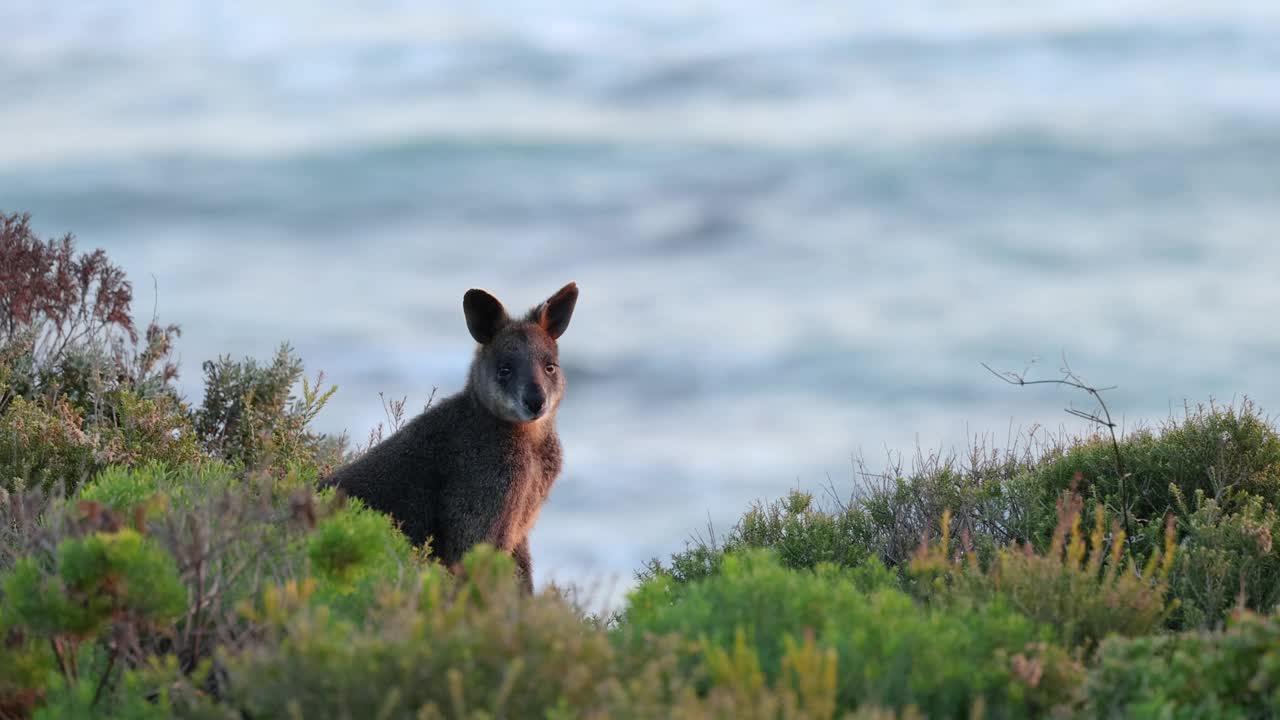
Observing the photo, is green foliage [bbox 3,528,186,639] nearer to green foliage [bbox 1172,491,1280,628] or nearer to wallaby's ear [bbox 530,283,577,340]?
wallaby's ear [bbox 530,283,577,340]

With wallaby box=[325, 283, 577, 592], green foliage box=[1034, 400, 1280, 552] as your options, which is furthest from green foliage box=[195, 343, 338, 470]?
green foliage box=[1034, 400, 1280, 552]

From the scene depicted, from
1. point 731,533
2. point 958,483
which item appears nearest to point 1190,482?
point 958,483

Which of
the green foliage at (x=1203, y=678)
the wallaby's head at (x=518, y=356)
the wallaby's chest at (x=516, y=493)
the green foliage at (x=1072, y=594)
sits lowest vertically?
the green foliage at (x=1203, y=678)

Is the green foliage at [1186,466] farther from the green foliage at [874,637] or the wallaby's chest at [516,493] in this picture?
the green foliage at [874,637]

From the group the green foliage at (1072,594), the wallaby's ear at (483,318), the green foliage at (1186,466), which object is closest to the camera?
the green foliage at (1072,594)

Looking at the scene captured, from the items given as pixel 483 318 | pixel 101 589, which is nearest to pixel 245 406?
pixel 483 318

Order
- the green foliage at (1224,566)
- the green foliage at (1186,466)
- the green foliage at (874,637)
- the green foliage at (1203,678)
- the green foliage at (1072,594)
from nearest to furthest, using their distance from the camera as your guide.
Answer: the green foliage at (874,637), the green foliage at (1203,678), the green foliage at (1072,594), the green foliage at (1224,566), the green foliage at (1186,466)

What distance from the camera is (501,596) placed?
5.12 meters

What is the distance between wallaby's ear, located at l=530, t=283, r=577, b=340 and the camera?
35.8 ft

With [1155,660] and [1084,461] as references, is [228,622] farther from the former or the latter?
[1084,461]

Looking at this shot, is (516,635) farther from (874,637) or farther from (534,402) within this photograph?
(534,402)

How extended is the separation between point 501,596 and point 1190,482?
32.9ft

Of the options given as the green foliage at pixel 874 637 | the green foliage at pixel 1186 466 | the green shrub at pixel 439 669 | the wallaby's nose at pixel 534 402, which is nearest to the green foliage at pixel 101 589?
the green shrub at pixel 439 669

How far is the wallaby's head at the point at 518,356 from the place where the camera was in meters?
10.2
